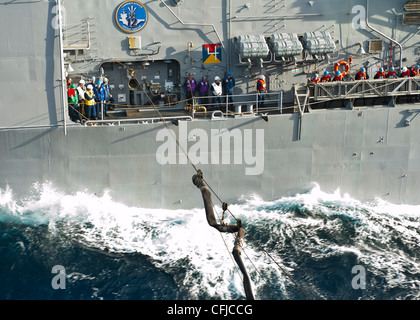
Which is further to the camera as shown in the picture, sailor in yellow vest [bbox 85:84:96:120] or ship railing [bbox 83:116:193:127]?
sailor in yellow vest [bbox 85:84:96:120]

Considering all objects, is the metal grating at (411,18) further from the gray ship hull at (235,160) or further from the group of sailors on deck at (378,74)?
the gray ship hull at (235,160)

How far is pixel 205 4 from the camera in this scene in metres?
17.0

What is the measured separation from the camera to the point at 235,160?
16.1m

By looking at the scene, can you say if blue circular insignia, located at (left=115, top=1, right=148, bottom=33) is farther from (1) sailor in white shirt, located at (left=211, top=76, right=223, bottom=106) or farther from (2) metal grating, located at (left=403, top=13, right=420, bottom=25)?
(2) metal grating, located at (left=403, top=13, right=420, bottom=25)

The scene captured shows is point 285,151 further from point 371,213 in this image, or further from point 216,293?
point 216,293

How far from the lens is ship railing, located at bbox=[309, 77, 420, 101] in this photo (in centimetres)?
1627

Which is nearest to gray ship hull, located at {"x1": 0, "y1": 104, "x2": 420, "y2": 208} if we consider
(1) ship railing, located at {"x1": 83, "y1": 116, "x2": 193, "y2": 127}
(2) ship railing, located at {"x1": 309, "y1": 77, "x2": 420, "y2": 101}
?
(1) ship railing, located at {"x1": 83, "y1": 116, "x2": 193, "y2": 127}

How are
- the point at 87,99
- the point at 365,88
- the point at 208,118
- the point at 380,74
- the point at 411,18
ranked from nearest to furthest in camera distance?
1. the point at 208,118
2. the point at 87,99
3. the point at 365,88
4. the point at 380,74
5. the point at 411,18

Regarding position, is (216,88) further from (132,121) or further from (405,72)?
(405,72)

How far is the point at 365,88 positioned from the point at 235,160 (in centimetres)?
471

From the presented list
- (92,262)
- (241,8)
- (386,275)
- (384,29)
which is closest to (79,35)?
(241,8)

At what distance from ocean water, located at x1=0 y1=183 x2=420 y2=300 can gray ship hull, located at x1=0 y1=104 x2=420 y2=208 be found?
0.39 metres

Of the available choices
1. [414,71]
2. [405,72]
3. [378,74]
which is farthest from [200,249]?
[414,71]

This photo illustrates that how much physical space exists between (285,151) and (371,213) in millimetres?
3456
